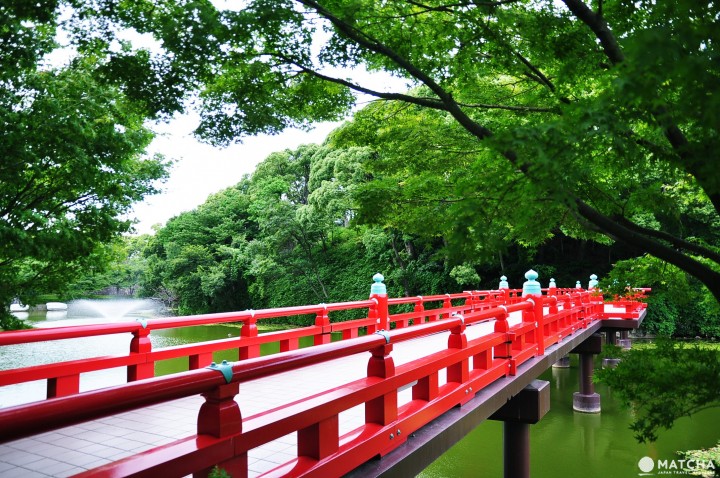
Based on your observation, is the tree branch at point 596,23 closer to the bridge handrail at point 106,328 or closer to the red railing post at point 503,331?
the red railing post at point 503,331

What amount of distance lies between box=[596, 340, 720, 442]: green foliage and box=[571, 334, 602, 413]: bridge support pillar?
1066 cm

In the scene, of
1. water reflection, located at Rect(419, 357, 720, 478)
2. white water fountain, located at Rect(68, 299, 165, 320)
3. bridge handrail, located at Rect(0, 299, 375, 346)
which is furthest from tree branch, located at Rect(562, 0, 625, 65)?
white water fountain, located at Rect(68, 299, 165, 320)

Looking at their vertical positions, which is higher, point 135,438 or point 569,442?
point 135,438

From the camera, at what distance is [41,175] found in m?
6.92

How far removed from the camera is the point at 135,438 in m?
3.66

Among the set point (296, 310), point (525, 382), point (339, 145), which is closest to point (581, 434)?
→ point (525, 382)

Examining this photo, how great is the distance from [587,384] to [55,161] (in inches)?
478

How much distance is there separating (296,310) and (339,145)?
2.22 meters

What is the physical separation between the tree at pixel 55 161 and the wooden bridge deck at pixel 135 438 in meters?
2.93

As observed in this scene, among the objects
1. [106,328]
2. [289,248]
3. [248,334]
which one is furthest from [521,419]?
[289,248]

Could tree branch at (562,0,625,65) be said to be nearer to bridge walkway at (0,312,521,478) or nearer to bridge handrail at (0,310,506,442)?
bridge handrail at (0,310,506,442)

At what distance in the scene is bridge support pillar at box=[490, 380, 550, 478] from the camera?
643 cm

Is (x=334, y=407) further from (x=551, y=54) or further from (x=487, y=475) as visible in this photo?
(x=487, y=475)

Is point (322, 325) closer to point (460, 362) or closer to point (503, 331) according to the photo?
point (503, 331)
